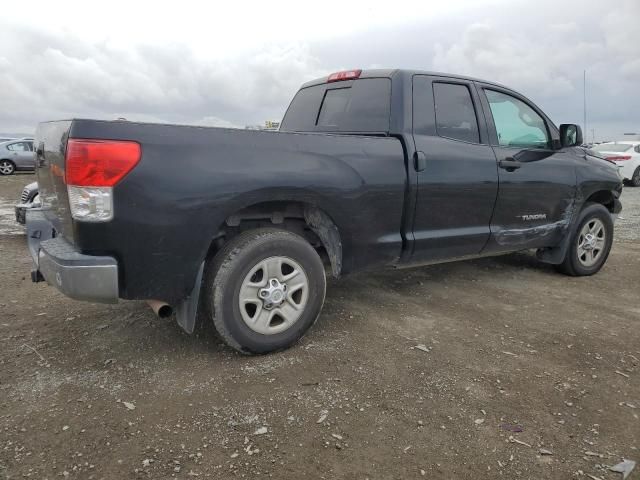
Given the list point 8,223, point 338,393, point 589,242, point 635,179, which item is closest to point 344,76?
point 338,393

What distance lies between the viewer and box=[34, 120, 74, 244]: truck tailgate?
2.69 m

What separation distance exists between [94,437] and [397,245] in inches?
88.8

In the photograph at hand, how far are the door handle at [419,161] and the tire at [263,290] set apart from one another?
3.36ft

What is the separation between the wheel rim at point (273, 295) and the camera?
10.1ft

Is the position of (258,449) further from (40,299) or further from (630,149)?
(630,149)

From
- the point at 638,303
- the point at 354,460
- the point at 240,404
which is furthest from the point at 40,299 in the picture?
the point at 638,303

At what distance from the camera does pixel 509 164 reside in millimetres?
4293

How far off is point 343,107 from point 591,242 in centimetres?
301

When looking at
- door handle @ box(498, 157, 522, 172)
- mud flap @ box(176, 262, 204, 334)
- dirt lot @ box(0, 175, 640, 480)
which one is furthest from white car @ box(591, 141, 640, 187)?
mud flap @ box(176, 262, 204, 334)

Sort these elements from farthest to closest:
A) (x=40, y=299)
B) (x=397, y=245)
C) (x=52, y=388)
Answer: (x=40, y=299) → (x=397, y=245) → (x=52, y=388)

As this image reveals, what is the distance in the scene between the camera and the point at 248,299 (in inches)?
121

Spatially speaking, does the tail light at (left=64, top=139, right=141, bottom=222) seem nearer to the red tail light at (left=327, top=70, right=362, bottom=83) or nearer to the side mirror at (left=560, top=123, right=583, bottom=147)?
the red tail light at (left=327, top=70, right=362, bottom=83)

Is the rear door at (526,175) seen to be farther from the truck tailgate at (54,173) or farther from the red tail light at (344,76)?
the truck tailgate at (54,173)

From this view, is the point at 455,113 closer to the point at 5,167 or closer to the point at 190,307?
the point at 190,307
